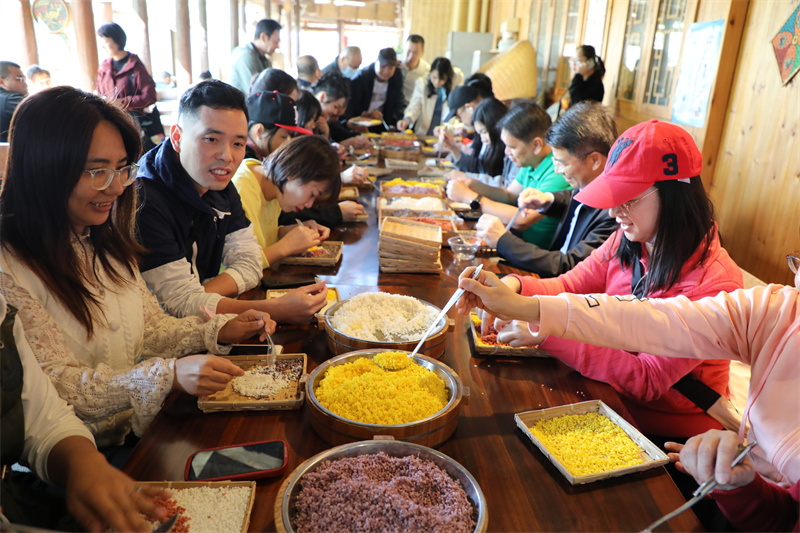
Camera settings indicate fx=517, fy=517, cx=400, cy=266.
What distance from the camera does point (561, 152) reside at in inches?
90.0

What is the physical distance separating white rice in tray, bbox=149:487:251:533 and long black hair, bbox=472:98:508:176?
10.7 ft

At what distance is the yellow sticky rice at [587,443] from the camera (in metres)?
1.05

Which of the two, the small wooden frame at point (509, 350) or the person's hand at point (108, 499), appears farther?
the small wooden frame at point (509, 350)

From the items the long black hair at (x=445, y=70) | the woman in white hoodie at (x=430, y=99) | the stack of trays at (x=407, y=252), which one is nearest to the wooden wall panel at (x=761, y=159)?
the stack of trays at (x=407, y=252)

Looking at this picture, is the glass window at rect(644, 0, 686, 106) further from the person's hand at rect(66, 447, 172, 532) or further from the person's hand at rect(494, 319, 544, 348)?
the person's hand at rect(66, 447, 172, 532)

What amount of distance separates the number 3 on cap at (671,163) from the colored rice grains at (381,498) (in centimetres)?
105

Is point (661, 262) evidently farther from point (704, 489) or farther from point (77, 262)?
point (77, 262)

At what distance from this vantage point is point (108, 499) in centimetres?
88

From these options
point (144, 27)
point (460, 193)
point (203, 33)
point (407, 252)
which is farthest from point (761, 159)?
point (203, 33)

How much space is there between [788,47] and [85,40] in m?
5.88

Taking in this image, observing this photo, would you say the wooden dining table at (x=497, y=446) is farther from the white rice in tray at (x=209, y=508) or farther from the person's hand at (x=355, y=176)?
the person's hand at (x=355, y=176)

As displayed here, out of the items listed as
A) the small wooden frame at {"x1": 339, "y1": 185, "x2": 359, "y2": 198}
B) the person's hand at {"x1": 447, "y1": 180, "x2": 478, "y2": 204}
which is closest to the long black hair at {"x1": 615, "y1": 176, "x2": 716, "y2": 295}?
the person's hand at {"x1": 447, "y1": 180, "x2": 478, "y2": 204}

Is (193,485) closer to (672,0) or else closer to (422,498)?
(422,498)

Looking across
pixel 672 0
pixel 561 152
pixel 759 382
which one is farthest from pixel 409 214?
pixel 672 0
